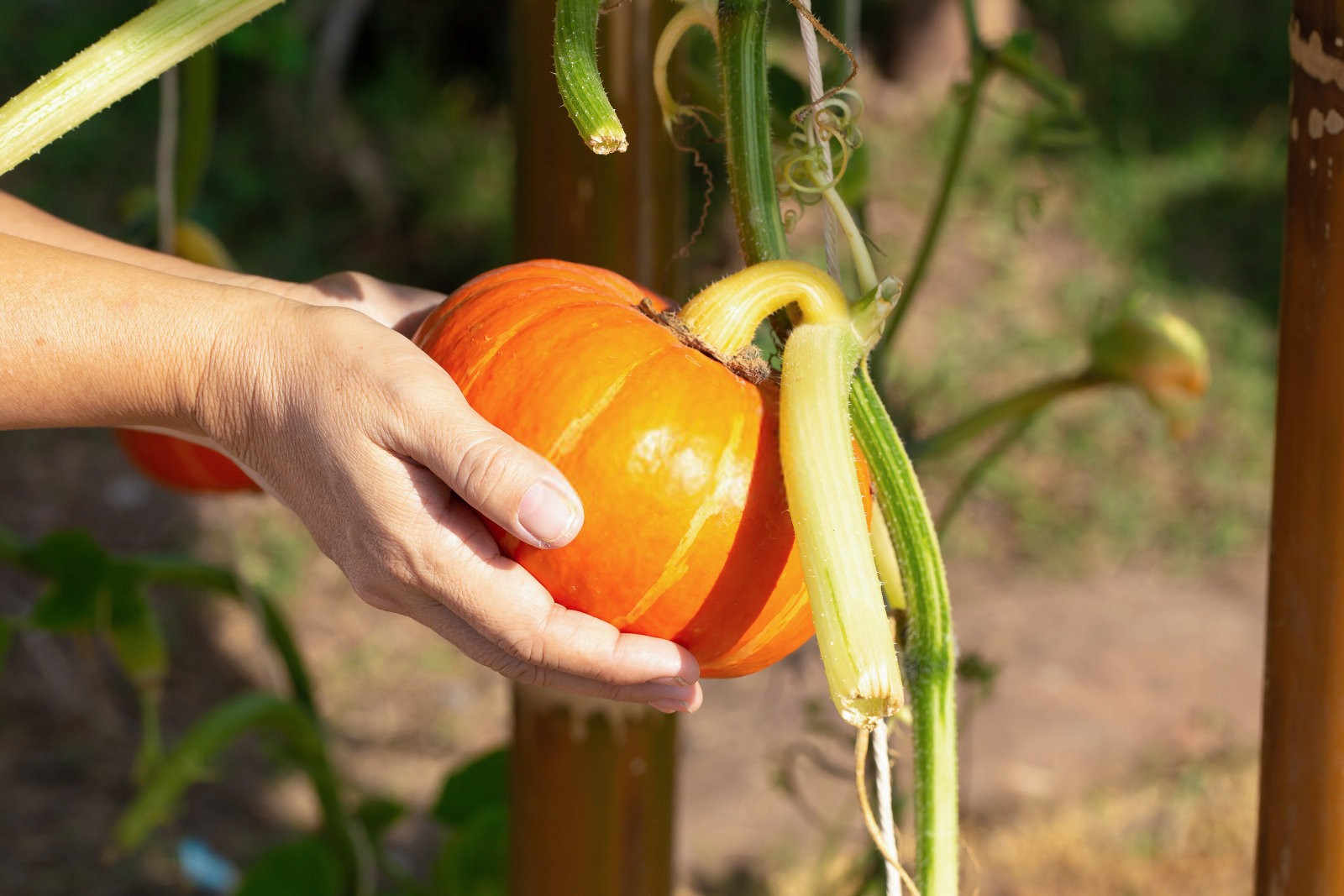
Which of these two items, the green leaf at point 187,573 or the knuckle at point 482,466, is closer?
the knuckle at point 482,466

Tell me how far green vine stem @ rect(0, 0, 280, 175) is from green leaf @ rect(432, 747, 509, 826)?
1.26m

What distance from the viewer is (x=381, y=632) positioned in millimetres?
3098

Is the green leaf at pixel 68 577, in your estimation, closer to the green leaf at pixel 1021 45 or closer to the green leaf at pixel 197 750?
the green leaf at pixel 197 750

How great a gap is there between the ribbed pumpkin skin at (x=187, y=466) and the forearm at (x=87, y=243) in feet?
1.70

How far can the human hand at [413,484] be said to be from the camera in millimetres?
774

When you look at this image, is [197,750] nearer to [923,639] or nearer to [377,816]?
[377,816]

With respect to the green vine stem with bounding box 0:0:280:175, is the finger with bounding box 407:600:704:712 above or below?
below

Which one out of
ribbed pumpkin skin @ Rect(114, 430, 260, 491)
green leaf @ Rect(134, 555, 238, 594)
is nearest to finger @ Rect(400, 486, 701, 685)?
ribbed pumpkin skin @ Rect(114, 430, 260, 491)

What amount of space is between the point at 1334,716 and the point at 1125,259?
140 inches

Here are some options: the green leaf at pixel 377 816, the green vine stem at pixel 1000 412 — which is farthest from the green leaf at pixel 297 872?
the green vine stem at pixel 1000 412

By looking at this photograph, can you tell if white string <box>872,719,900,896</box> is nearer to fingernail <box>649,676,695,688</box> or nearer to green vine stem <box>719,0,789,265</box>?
fingernail <box>649,676,695,688</box>

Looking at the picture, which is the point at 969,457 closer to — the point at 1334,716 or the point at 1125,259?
the point at 1125,259

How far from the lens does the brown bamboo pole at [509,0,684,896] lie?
49.1 inches

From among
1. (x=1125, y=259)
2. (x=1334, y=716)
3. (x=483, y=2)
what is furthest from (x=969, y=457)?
(x=1334, y=716)
